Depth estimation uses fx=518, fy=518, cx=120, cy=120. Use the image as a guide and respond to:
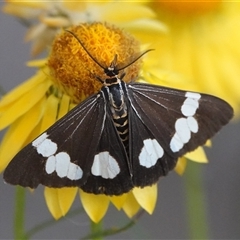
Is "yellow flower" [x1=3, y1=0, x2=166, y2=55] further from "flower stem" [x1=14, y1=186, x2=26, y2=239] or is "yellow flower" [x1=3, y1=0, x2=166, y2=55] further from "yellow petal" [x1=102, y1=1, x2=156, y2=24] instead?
"flower stem" [x1=14, y1=186, x2=26, y2=239]

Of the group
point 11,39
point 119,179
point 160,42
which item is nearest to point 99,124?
point 119,179

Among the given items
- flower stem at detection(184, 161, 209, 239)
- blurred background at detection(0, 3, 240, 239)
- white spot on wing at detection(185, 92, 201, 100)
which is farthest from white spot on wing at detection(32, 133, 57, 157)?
blurred background at detection(0, 3, 240, 239)

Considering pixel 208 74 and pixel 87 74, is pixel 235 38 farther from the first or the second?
pixel 87 74

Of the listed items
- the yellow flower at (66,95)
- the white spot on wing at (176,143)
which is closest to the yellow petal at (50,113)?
the yellow flower at (66,95)

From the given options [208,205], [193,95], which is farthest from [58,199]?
[208,205]

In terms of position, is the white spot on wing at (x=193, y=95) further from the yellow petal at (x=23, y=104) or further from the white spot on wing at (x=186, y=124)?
the yellow petal at (x=23, y=104)

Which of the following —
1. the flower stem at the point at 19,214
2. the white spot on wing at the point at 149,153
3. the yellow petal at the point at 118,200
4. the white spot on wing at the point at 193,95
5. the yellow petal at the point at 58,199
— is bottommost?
the flower stem at the point at 19,214
